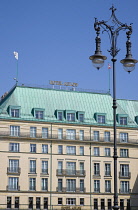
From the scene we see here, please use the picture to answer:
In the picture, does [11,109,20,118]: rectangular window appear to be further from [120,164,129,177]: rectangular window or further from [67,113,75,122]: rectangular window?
[120,164,129,177]: rectangular window

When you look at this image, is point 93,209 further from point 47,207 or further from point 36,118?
point 36,118

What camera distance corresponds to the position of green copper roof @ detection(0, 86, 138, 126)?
3748 inches

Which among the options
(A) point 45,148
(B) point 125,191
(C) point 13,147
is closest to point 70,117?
(A) point 45,148

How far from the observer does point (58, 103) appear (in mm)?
99188

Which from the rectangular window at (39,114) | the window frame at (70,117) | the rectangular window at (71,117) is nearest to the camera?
the rectangular window at (39,114)

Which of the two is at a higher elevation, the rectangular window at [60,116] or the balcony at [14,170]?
the rectangular window at [60,116]

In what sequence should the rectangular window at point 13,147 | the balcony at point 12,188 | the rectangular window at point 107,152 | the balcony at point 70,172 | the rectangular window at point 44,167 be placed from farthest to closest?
the rectangular window at point 107,152, the balcony at point 70,172, the rectangular window at point 44,167, the rectangular window at point 13,147, the balcony at point 12,188

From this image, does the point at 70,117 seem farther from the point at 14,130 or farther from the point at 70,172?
the point at 14,130

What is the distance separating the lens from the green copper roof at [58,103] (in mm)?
95188

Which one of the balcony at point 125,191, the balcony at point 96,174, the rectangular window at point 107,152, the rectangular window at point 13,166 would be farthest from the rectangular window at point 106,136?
the rectangular window at point 13,166

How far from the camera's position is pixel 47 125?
94.4m

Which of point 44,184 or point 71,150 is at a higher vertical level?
point 71,150

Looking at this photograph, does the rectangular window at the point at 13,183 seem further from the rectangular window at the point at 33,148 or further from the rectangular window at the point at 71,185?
the rectangular window at the point at 71,185

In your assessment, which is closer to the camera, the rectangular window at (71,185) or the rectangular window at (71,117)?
the rectangular window at (71,185)
